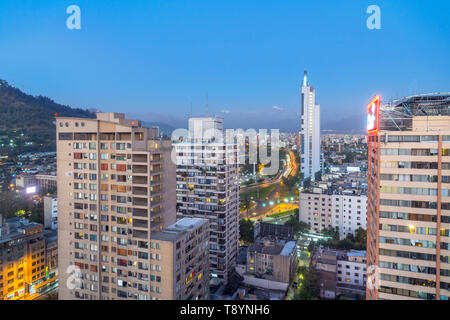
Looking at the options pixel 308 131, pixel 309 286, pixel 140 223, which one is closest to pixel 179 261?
pixel 140 223

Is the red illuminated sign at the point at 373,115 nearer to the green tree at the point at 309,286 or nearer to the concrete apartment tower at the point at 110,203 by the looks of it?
the concrete apartment tower at the point at 110,203

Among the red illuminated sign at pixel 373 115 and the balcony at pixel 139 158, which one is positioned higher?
the red illuminated sign at pixel 373 115

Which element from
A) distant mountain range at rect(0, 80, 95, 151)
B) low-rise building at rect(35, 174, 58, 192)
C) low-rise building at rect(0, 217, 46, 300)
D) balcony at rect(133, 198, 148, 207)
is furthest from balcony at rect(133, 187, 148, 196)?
distant mountain range at rect(0, 80, 95, 151)

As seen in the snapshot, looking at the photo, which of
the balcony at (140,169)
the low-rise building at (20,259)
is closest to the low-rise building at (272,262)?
the balcony at (140,169)

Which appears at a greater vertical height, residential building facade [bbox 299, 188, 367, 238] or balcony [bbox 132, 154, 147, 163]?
balcony [bbox 132, 154, 147, 163]

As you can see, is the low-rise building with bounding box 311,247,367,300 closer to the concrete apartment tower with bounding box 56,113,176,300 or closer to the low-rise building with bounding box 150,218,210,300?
the low-rise building with bounding box 150,218,210,300
